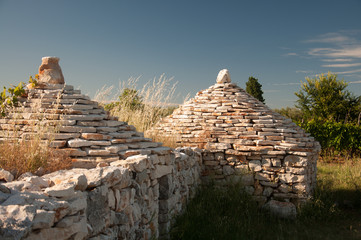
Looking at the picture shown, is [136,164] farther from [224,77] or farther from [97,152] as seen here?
[224,77]

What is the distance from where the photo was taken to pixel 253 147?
6.32 m

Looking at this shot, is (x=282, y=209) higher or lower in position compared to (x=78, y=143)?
lower

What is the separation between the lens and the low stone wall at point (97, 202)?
1720 millimetres

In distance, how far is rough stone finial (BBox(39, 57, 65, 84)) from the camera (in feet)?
14.3

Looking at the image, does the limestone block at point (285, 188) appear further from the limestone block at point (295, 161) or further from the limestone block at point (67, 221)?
the limestone block at point (67, 221)

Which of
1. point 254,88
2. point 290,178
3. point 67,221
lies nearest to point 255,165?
point 290,178

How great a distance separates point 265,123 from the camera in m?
6.75

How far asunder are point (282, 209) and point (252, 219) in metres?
0.79

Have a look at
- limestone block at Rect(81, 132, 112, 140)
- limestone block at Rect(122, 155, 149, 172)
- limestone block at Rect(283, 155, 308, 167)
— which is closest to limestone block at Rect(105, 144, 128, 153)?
limestone block at Rect(81, 132, 112, 140)

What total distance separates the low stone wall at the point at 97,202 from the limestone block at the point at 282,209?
2.39m

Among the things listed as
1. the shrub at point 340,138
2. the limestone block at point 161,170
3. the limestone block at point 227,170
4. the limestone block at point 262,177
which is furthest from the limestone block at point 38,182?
the shrub at point 340,138

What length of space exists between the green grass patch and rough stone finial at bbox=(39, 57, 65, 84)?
8.77ft

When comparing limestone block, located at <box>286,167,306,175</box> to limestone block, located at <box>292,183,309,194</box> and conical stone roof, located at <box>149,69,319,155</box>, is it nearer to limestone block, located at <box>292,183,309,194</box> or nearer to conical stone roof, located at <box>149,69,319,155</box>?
limestone block, located at <box>292,183,309,194</box>

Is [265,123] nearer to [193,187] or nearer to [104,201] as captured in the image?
[193,187]
